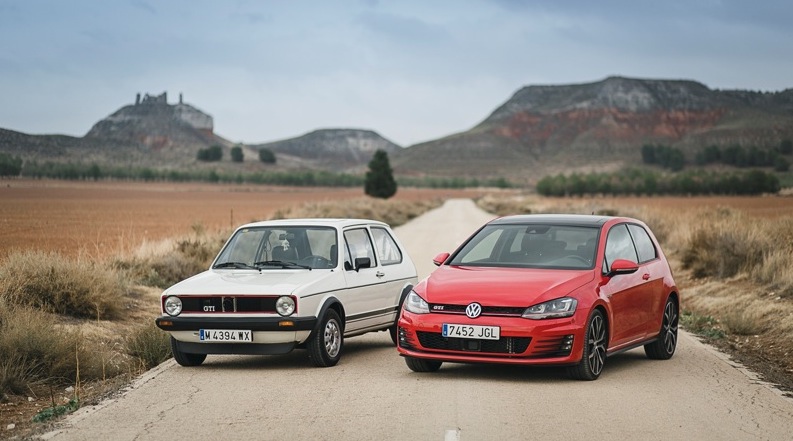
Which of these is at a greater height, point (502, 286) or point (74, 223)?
point (502, 286)

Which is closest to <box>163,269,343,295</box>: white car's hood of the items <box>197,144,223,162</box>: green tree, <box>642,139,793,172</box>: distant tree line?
<box>642,139,793,172</box>: distant tree line

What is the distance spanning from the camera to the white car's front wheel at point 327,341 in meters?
11.3

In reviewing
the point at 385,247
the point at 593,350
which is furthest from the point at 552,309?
the point at 385,247

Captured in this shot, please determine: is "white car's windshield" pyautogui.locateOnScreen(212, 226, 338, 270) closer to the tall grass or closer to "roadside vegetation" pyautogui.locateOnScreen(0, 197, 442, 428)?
"roadside vegetation" pyautogui.locateOnScreen(0, 197, 442, 428)

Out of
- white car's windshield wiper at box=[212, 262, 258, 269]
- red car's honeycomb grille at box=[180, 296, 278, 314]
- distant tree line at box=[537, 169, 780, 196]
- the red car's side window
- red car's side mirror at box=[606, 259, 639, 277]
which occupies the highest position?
the red car's side window

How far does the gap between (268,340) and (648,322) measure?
13.7 feet

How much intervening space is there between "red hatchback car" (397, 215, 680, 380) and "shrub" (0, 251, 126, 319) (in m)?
5.55

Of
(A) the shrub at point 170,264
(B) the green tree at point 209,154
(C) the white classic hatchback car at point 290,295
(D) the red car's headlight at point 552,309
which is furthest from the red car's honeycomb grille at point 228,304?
(B) the green tree at point 209,154

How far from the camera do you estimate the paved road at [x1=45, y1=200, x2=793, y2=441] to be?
811 cm

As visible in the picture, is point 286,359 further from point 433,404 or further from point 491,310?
point 433,404

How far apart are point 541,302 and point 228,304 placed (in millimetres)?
3222

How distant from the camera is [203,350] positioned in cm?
1131

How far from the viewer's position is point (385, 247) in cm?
1357

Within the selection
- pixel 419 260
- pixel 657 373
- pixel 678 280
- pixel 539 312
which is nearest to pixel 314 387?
pixel 539 312
